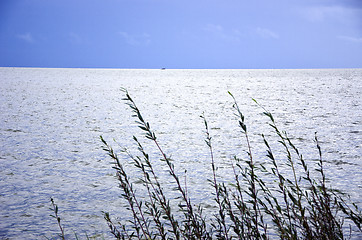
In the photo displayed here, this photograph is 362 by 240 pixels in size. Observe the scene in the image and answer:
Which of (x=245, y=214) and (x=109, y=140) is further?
(x=109, y=140)

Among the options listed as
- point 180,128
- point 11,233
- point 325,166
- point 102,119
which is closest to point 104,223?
point 11,233

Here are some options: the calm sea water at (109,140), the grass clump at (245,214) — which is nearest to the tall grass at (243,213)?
the grass clump at (245,214)

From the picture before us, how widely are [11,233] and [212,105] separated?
18.0 feet

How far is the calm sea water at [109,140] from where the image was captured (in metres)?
2.28

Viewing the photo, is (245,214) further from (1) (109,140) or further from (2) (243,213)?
(1) (109,140)

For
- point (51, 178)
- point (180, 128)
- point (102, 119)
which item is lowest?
point (51, 178)

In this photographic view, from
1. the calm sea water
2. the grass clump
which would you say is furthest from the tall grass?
the calm sea water

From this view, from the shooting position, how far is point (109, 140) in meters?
4.30

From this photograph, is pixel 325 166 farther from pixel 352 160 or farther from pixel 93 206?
pixel 93 206

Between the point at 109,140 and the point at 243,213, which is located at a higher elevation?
the point at 109,140

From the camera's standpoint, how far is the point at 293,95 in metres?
8.15

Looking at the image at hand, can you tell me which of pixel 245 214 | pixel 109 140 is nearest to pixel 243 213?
pixel 245 214

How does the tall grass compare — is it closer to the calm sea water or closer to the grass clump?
the grass clump

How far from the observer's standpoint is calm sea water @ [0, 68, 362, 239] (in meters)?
2.28
